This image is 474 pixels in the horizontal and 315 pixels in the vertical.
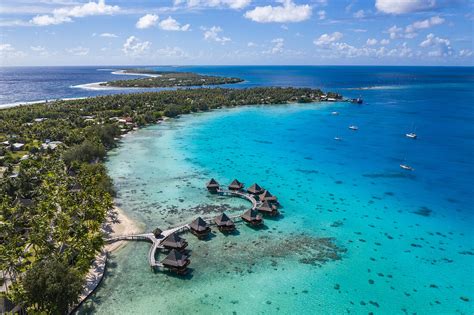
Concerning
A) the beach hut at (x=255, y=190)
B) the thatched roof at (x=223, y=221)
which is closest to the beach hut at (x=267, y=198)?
the beach hut at (x=255, y=190)

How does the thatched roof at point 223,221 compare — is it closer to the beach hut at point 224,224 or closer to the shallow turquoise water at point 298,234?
the beach hut at point 224,224

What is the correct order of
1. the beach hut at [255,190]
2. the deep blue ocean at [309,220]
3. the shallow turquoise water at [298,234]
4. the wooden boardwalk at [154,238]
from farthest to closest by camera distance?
the beach hut at [255,190], the wooden boardwalk at [154,238], the deep blue ocean at [309,220], the shallow turquoise water at [298,234]

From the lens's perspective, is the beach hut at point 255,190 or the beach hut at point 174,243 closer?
the beach hut at point 174,243

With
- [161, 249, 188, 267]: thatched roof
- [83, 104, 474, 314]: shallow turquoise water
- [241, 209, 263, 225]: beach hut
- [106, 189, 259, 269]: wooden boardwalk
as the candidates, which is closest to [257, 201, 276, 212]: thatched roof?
[241, 209, 263, 225]: beach hut

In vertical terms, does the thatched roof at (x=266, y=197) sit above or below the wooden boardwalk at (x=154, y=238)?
above

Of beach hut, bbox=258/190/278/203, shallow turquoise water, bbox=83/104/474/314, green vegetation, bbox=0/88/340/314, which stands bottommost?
shallow turquoise water, bbox=83/104/474/314

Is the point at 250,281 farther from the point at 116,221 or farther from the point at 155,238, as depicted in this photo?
the point at 116,221

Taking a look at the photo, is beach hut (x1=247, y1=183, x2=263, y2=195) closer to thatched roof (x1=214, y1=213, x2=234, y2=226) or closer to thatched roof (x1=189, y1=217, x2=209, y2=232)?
thatched roof (x1=214, y1=213, x2=234, y2=226)
